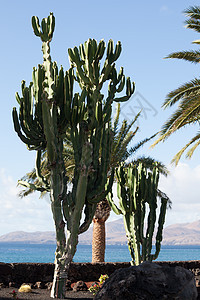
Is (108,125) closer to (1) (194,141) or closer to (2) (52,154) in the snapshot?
(2) (52,154)

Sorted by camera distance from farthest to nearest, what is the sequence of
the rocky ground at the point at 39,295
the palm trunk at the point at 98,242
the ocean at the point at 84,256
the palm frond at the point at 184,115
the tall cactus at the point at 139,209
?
the ocean at the point at 84,256
the palm trunk at the point at 98,242
the palm frond at the point at 184,115
the tall cactus at the point at 139,209
the rocky ground at the point at 39,295

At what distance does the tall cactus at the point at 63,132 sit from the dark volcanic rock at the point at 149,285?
2070mm

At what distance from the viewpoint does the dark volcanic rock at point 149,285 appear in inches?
248

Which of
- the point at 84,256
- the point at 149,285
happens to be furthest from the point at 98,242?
the point at 84,256

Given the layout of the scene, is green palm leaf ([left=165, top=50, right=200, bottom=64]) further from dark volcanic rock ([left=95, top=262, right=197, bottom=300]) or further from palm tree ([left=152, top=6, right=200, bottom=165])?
dark volcanic rock ([left=95, top=262, right=197, bottom=300])

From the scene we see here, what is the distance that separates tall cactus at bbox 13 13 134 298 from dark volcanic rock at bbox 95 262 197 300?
6.79ft

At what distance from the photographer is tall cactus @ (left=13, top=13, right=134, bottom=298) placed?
27.4ft

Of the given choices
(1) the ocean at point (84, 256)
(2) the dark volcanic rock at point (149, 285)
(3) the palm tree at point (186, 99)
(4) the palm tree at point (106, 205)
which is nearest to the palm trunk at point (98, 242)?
(4) the palm tree at point (106, 205)

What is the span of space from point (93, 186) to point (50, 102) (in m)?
2.04

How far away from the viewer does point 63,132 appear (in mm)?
8891

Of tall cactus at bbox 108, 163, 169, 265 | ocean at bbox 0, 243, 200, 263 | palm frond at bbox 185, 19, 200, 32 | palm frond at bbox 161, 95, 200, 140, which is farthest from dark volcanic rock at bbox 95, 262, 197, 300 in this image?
ocean at bbox 0, 243, 200, 263

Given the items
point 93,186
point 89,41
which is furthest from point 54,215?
point 89,41

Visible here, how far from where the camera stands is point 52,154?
8.41m

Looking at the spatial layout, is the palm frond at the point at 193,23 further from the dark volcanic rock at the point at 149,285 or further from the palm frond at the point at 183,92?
the dark volcanic rock at the point at 149,285
